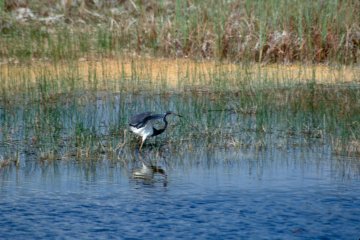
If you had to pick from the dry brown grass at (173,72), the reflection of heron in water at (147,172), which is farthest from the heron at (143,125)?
the dry brown grass at (173,72)

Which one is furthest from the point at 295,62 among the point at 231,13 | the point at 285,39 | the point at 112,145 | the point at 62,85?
the point at 112,145

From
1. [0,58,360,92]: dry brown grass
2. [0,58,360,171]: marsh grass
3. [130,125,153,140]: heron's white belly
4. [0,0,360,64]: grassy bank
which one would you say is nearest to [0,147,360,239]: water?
[0,58,360,171]: marsh grass

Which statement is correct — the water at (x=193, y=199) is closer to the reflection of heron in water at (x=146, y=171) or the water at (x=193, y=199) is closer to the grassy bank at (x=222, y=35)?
the reflection of heron in water at (x=146, y=171)

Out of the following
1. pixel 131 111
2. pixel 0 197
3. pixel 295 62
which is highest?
pixel 295 62

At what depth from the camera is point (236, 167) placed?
835 centimetres

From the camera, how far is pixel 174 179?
7.99 meters

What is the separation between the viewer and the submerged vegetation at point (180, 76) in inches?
358

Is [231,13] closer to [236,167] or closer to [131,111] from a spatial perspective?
[131,111]

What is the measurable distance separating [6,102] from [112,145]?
201cm

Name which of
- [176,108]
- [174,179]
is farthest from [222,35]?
[174,179]

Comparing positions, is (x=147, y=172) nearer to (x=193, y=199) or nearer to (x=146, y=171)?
(x=146, y=171)

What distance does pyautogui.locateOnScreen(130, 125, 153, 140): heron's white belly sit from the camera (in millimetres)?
8758

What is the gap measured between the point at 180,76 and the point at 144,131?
125 inches

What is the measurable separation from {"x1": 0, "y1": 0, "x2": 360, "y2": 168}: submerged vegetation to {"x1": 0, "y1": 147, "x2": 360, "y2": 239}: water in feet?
1.34
